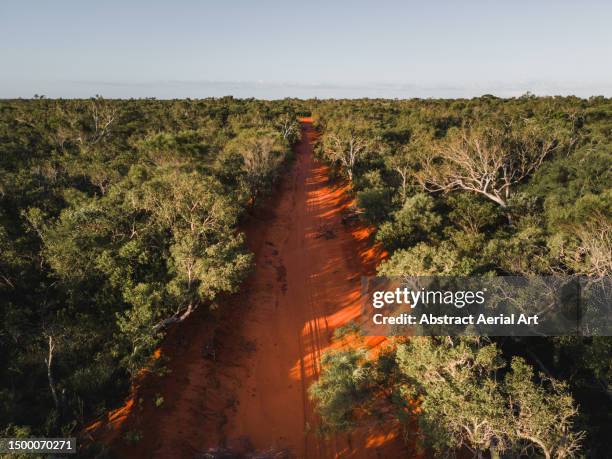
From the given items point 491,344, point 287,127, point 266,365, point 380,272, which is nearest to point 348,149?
point 287,127

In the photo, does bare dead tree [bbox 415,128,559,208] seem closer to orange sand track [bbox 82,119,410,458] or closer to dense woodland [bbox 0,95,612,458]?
dense woodland [bbox 0,95,612,458]

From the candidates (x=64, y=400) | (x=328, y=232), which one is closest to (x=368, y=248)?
(x=328, y=232)

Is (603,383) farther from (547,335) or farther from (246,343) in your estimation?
(246,343)

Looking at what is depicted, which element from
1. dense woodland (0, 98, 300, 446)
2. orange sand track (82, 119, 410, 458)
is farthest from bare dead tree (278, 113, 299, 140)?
dense woodland (0, 98, 300, 446)

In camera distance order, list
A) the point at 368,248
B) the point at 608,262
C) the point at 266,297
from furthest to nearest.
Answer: the point at 368,248 < the point at 266,297 < the point at 608,262

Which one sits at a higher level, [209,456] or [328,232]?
[328,232]

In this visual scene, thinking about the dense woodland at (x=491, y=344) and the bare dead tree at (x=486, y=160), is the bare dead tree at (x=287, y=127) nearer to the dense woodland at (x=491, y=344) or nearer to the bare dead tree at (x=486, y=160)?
the dense woodland at (x=491, y=344)
